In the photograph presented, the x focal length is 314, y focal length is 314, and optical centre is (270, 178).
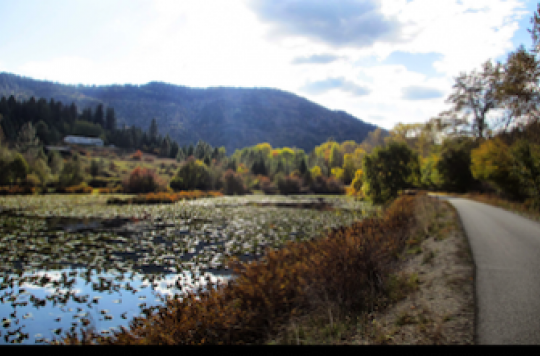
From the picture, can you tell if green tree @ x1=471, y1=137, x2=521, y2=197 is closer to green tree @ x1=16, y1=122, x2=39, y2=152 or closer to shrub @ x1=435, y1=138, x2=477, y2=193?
shrub @ x1=435, y1=138, x2=477, y2=193

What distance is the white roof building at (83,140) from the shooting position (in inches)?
4067

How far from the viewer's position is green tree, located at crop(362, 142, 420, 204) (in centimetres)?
2805

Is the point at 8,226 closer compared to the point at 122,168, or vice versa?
the point at 8,226

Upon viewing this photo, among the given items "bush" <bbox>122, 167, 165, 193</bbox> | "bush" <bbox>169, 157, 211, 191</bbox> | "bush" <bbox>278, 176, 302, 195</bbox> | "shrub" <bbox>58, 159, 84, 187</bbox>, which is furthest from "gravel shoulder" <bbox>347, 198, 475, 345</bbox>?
"bush" <bbox>278, 176, 302, 195</bbox>

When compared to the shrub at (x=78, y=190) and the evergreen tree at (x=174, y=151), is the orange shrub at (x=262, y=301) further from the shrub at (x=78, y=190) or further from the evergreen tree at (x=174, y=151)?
the evergreen tree at (x=174, y=151)

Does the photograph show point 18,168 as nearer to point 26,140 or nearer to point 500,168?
point 26,140

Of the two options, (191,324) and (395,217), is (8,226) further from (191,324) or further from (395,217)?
(395,217)

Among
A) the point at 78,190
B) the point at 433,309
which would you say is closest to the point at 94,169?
the point at 78,190

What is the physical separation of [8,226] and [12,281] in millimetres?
10999

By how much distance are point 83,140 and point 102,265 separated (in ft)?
384

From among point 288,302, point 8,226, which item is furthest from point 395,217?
point 8,226

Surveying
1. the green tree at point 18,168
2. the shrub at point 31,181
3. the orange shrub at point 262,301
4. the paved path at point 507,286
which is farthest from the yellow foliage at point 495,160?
the shrub at point 31,181

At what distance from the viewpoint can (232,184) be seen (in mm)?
63406

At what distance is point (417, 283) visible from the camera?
7258mm
